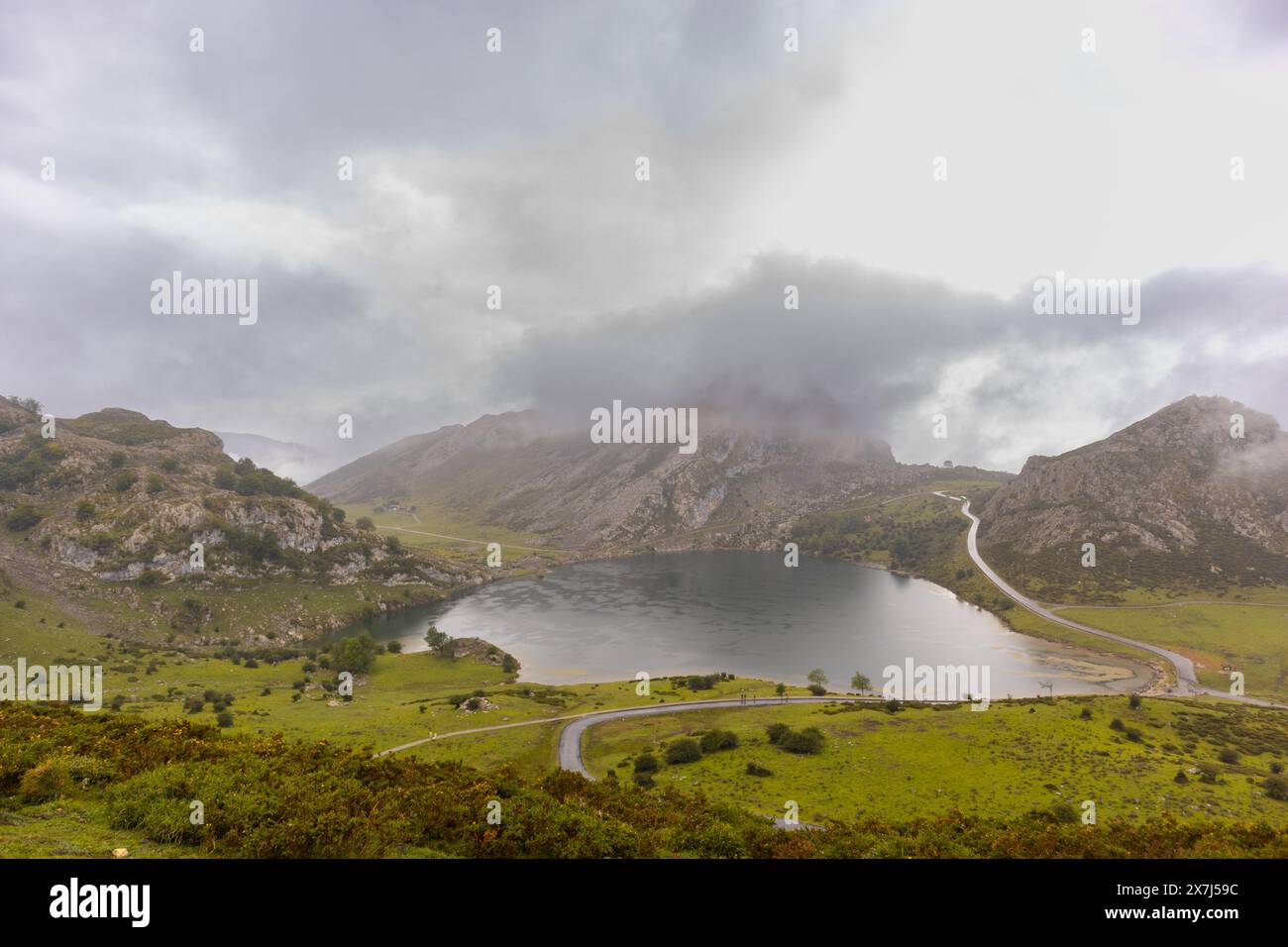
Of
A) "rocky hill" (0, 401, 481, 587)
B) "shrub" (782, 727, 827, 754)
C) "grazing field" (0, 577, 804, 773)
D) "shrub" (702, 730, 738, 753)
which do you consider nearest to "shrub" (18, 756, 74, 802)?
"grazing field" (0, 577, 804, 773)

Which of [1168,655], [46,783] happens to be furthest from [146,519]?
[1168,655]

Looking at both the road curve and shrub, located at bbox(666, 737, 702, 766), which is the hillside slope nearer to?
the road curve

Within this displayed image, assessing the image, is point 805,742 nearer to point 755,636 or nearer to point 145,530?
point 755,636

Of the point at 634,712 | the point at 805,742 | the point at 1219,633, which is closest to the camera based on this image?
the point at 805,742

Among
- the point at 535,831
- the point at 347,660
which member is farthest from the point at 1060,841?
the point at 347,660

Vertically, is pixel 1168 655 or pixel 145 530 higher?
pixel 145 530

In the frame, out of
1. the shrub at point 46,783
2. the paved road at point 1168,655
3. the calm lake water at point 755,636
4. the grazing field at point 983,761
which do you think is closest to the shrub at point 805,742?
the grazing field at point 983,761

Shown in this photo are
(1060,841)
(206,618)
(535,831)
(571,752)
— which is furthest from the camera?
(206,618)
